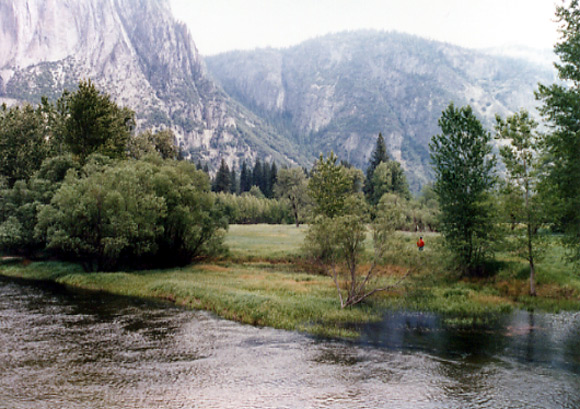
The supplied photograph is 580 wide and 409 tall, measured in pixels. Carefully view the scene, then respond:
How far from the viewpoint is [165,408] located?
15852 millimetres

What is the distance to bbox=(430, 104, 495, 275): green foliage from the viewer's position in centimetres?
4125

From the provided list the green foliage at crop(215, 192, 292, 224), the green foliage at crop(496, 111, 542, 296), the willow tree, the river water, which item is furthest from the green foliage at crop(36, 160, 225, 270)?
the green foliage at crop(215, 192, 292, 224)

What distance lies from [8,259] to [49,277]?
16065 mm

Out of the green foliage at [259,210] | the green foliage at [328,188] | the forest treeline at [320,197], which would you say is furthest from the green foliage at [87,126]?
the green foliage at [259,210]

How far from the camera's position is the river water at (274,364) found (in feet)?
55.4

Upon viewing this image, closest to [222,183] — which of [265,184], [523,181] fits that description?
[265,184]

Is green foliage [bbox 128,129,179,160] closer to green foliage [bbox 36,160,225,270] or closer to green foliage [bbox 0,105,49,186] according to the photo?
green foliage [bbox 0,105,49,186]

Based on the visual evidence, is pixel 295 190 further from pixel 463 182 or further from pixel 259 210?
pixel 463 182

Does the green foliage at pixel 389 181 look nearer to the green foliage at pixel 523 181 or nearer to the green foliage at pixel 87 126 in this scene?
the green foliage at pixel 87 126

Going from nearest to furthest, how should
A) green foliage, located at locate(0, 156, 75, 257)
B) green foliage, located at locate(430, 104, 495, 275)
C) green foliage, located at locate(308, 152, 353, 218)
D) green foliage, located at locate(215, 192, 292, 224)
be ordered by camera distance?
1. green foliage, located at locate(430, 104, 495, 275)
2. green foliage, located at locate(0, 156, 75, 257)
3. green foliage, located at locate(308, 152, 353, 218)
4. green foliage, located at locate(215, 192, 292, 224)

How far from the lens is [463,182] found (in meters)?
42.7

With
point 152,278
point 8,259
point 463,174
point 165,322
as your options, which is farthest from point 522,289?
point 8,259

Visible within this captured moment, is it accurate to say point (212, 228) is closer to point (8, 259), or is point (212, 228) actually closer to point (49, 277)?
point (49, 277)

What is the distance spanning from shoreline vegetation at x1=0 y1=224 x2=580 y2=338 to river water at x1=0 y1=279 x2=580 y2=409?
2.04m
